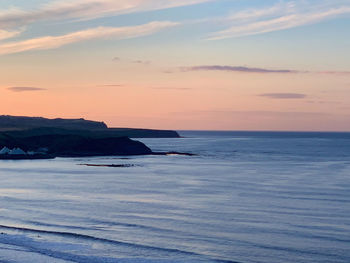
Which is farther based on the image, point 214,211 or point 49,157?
point 49,157

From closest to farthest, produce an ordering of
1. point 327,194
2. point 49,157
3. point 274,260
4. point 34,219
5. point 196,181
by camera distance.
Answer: point 274,260 → point 34,219 → point 327,194 → point 196,181 → point 49,157

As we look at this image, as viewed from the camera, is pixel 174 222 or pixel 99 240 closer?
pixel 99 240

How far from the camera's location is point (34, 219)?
124 ft

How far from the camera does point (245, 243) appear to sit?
30.2m

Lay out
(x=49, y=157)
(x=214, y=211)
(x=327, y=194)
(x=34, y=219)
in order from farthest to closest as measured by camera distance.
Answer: (x=49, y=157), (x=327, y=194), (x=214, y=211), (x=34, y=219)

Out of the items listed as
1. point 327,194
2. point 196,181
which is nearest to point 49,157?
point 196,181

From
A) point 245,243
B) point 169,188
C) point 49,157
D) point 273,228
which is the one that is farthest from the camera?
point 49,157

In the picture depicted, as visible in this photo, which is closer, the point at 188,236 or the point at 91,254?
the point at 91,254

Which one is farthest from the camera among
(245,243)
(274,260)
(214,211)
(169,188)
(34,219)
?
(169,188)

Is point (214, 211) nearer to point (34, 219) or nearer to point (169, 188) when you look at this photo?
point (34, 219)

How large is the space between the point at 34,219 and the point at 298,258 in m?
19.3

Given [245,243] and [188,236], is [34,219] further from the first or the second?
[245,243]

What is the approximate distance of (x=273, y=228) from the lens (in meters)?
34.5

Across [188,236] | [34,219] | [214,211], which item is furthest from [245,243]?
[34,219]
